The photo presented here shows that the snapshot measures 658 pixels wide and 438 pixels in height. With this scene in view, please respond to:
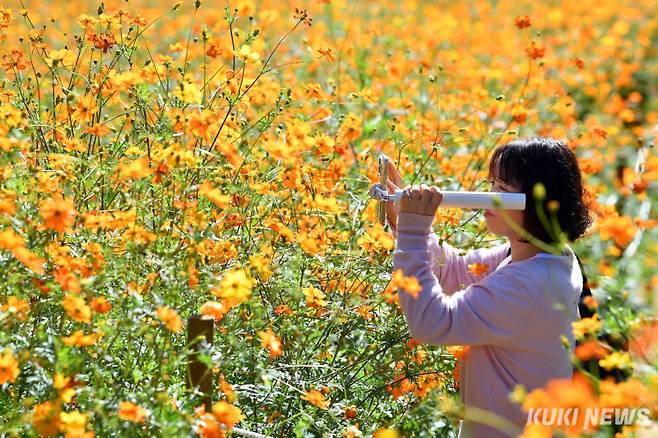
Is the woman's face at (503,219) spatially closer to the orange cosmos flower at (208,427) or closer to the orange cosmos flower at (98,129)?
the orange cosmos flower at (208,427)

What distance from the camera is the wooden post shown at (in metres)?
2.08

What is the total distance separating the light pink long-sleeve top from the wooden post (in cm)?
42

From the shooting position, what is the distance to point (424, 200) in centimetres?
225

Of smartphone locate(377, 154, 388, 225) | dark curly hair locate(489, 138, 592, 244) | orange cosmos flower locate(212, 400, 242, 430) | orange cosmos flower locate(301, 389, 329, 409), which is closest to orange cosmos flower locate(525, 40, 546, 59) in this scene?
dark curly hair locate(489, 138, 592, 244)

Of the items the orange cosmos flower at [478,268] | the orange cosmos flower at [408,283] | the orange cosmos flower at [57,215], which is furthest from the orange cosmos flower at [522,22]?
the orange cosmos flower at [57,215]

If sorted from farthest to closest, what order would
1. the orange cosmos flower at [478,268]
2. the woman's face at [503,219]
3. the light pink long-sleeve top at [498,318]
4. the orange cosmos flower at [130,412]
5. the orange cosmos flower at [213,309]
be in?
the orange cosmos flower at [478,268]
the woman's face at [503,219]
the light pink long-sleeve top at [498,318]
the orange cosmos flower at [213,309]
the orange cosmos flower at [130,412]

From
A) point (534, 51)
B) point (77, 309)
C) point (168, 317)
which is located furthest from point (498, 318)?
point (534, 51)

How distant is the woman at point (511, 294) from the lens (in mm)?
2223

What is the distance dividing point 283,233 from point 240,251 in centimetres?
18

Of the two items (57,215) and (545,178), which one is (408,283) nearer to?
(545,178)

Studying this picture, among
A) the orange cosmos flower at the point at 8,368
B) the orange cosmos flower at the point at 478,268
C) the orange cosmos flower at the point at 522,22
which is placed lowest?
the orange cosmos flower at the point at 8,368

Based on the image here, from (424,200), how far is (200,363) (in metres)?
0.59

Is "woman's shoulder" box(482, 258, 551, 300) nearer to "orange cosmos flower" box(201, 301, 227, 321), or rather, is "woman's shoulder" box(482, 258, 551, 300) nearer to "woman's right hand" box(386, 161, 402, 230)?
"woman's right hand" box(386, 161, 402, 230)

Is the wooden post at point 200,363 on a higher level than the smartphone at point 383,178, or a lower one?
lower
